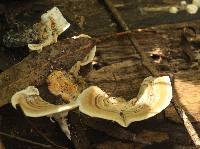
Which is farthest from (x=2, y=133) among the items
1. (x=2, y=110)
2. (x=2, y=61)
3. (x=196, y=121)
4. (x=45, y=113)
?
(x=196, y=121)

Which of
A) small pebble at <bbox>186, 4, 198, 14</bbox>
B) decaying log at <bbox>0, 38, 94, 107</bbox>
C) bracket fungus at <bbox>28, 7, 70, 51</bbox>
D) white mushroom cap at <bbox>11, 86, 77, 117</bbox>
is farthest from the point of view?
small pebble at <bbox>186, 4, 198, 14</bbox>

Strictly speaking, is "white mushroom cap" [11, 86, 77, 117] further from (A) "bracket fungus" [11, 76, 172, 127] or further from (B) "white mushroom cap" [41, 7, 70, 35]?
(B) "white mushroom cap" [41, 7, 70, 35]

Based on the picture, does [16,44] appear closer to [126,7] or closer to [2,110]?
[2,110]

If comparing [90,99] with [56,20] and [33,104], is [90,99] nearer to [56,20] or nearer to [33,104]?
[33,104]

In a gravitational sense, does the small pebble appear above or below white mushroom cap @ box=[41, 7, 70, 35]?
below

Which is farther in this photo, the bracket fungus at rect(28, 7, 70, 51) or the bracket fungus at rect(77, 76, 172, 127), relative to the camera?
the bracket fungus at rect(28, 7, 70, 51)

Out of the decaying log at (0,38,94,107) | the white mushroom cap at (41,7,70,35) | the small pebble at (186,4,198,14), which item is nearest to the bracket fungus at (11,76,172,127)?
the decaying log at (0,38,94,107)

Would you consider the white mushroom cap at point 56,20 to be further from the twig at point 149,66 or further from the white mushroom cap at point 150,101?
the white mushroom cap at point 150,101

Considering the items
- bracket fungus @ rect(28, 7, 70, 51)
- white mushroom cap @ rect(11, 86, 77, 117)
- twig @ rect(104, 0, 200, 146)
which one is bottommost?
twig @ rect(104, 0, 200, 146)
